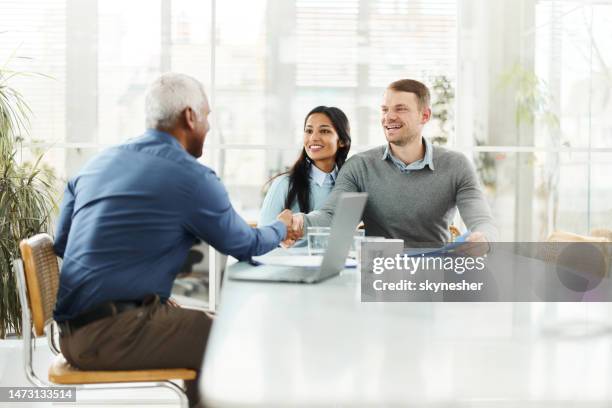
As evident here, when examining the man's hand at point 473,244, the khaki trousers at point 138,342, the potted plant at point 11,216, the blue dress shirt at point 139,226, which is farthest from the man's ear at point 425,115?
the potted plant at point 11,216

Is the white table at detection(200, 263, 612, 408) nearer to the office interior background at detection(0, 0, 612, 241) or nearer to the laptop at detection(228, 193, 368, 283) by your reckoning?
the laptop at detection(228, 193, 368, 283)

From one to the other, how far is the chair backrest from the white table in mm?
657

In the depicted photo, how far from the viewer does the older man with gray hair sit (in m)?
2.03

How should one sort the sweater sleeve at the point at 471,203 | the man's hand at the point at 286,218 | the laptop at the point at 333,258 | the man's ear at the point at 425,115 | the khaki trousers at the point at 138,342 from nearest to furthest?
1. the laptop at the point at 333,258
2. the khaki trousers at the point at 138,342
3. the man's hand at the point at 286,218
4. the sweater sleeve at the point at 471,203
5. the man's ear at the point at 425,115

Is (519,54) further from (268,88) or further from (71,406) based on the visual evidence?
(71,406)

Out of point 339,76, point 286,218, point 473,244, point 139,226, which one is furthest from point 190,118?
point 339,76

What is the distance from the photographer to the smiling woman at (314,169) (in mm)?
3459

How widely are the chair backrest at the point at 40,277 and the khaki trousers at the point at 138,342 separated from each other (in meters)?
0.11

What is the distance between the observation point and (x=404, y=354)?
1.18 m

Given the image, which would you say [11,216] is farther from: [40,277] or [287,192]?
[40,277]

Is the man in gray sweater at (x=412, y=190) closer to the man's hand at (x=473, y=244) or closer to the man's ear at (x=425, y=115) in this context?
the man's ear at (x=425, y=115)

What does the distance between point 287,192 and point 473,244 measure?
1336 mm

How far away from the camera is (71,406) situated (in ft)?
12.5

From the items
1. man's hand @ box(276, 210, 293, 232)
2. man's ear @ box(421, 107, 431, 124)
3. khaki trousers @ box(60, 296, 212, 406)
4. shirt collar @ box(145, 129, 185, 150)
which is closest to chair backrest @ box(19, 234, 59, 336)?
khaki trousers @ box(60, 296, 212, 406)
